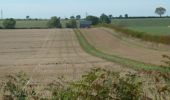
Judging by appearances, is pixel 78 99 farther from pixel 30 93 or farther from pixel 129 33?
pixel 129 33

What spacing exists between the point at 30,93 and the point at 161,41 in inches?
1655

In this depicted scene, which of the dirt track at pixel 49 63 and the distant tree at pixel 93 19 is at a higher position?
the dirt track at pixel 49 63

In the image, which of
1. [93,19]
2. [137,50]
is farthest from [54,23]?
[137,50]

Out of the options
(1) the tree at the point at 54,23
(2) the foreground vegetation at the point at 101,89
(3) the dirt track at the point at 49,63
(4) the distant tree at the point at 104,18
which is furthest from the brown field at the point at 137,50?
(4) the distant tree at the point at 104,18

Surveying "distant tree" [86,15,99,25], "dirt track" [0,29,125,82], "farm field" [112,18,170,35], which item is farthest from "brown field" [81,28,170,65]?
"distant tree" [86,15,99,25]

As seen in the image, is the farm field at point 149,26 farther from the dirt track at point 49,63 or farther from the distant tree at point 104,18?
the dirt track at point 49,63

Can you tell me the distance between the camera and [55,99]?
19.8 ft

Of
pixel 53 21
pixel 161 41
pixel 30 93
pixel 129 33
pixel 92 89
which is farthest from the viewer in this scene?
pixel 53 21

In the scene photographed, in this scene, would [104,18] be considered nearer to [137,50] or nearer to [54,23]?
[54,23]

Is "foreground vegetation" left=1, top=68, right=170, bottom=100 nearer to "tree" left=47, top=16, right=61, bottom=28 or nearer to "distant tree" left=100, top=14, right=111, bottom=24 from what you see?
"tree" left=47, top=16, right=61, bottom=28

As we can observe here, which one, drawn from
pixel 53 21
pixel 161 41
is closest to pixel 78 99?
pixel 161 41

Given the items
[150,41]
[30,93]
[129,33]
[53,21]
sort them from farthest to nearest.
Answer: [53,21] → [129,33] → [150,41] → [30,93]

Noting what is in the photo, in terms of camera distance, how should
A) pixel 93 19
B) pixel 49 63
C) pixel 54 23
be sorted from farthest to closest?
pixel 93 19
pixel 54 23
pixel 49 63

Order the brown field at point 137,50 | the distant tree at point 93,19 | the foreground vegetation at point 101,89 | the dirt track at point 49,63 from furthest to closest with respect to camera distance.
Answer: the distant tree at point 93,19 < the brown field at point 137,50 < the dirt track at point 49,63 < the foreground vegetation at point 101,89
